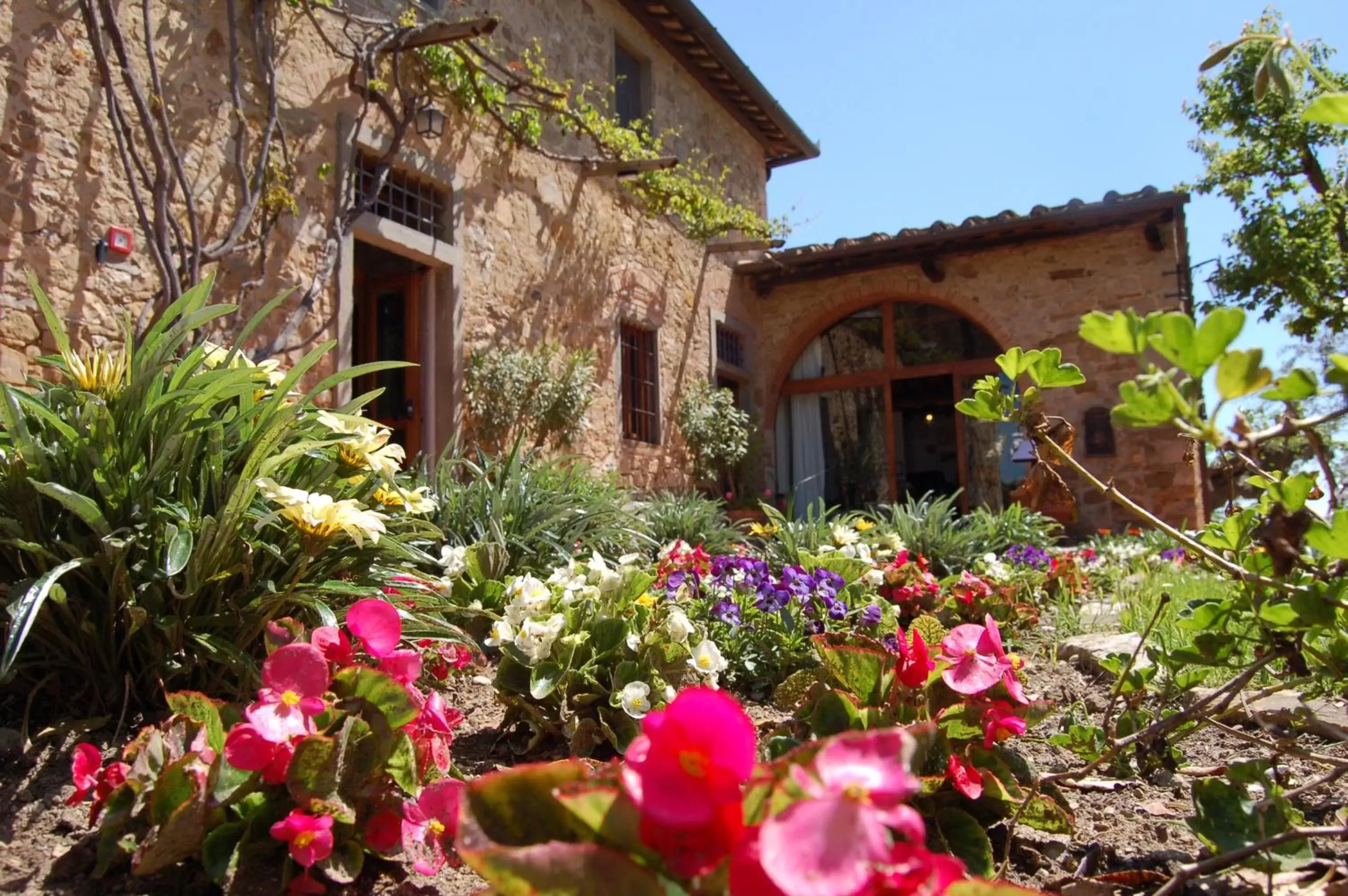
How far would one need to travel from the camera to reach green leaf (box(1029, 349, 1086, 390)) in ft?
3.47

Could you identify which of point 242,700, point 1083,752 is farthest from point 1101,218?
point 242,700

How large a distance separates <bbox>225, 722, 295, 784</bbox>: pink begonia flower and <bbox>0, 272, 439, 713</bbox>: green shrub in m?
0.51

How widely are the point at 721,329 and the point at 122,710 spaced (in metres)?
8.66

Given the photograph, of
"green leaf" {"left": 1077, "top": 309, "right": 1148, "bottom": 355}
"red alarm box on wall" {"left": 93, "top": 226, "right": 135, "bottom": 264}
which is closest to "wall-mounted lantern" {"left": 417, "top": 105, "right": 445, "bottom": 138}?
"red alarm box on wall" {"left": 93, "top": 226, "right": 135, "bottom": 264}

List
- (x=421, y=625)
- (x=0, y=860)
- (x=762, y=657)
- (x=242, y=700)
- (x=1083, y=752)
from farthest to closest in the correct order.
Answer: (x=762, y=657), (x=421, y=625), (x=242, y=700), (x=1083, y=752), (x=0, y=860)

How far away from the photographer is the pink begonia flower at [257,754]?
0.95m

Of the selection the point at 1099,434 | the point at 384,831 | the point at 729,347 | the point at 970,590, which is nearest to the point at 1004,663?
the point at 384,831

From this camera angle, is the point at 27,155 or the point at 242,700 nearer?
the point at 242,700

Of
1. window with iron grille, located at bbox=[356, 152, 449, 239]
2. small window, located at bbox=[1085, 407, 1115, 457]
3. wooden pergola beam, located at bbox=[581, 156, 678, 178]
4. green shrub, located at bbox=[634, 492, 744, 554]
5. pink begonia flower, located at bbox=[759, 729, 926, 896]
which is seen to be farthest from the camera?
small window, located at bbox=[1085, 407, 1115, 457]

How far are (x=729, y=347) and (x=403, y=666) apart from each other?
9.06m

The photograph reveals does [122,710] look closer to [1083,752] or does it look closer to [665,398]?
[1083,752]

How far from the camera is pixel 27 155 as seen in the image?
3805 millimetres

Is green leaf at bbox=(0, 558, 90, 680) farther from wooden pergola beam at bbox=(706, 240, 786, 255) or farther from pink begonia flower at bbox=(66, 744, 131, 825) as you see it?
wooden pergola beam at bbox=(706, 240, 786, 255)

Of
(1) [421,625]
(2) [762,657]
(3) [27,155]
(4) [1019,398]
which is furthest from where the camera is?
(3) [27,155]
